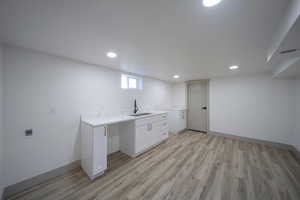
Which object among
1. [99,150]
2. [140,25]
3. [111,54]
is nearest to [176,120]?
[99,150]

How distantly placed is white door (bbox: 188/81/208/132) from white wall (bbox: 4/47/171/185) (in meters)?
3.66

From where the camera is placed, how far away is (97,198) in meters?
1.48

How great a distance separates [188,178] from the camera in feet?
6.12

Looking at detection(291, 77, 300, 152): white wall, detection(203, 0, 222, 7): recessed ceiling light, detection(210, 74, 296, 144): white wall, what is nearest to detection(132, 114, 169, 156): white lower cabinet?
detection(210, 74, 296, 144): white wall

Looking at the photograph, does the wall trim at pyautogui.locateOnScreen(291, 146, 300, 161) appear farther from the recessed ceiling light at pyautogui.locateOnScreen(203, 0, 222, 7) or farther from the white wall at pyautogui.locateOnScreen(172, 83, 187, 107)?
Result: the recessed ceiling light at pyautogui.locateOnScreen(203, 0, 222, 7)

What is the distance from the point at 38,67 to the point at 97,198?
2271 millimetres

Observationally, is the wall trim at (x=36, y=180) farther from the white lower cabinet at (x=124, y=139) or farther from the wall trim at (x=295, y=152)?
the wall trim at (x=295, y=152)

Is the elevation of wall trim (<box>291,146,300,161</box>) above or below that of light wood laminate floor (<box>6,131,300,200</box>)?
above

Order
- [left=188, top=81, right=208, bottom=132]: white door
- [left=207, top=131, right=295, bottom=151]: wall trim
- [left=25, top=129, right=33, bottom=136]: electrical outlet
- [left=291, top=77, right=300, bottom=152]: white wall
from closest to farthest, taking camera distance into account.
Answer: [left=25, top=129, right=33, bottom=136]: electrical outlet → [left=291, top=77, right=300, bottom=152]: white wall → [left=207, top=131, right=295, bottom=151]: wall trim → [left=188, top=81, right=208, bottom=132]: white door

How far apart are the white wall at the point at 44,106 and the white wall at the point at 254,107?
4016 mm

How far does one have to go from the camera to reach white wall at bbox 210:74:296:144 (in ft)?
9.61

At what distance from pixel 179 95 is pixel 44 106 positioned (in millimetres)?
4578

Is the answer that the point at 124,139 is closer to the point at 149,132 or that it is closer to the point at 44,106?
the point at 149,132

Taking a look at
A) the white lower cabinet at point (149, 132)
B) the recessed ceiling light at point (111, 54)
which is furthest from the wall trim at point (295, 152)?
the recessed ceiling light at point (111, 54)
